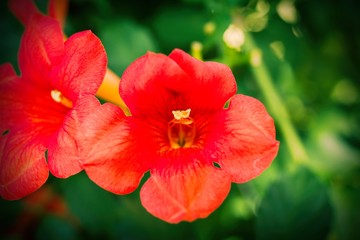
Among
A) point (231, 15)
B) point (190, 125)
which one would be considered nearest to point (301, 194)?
point (190, 125)

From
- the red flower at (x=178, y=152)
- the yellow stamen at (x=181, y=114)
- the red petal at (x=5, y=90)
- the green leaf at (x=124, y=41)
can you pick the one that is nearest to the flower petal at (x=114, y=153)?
the red flower at (x=178, y=152)

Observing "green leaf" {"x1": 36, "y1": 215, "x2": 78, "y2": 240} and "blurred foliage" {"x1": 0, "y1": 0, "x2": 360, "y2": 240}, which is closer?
"blurred foliage" {"x1": 0, "y1": 0, "x2": 360, "y2": 240}

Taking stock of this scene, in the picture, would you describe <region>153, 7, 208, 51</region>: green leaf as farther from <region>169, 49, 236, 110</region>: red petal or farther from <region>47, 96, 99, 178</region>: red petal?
<region>47, 96, 99, 178</region>: red petal

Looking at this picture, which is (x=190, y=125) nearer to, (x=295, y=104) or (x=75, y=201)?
(x=75, y=201)

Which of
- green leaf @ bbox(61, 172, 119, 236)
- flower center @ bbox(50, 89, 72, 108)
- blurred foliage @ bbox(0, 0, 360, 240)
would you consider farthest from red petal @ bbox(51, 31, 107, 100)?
green leaf @ bbox(61, 172, 119, 236)

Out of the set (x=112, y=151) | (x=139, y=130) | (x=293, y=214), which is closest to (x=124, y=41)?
(x=139, y=130)

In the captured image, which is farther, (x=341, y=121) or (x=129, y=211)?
(x=341, y=121)

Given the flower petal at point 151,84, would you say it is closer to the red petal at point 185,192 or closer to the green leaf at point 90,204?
the red petal at point 185,192

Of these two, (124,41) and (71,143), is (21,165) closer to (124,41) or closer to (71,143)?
(71,143)

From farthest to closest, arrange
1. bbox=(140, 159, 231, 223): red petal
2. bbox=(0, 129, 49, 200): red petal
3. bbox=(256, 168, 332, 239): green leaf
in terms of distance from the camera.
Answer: bbox=(256, 168, 332, 239): green leaf
bbox=(0, 129, 49, 200): red petal
bbox=(140, 159, 231, 223): red petal
